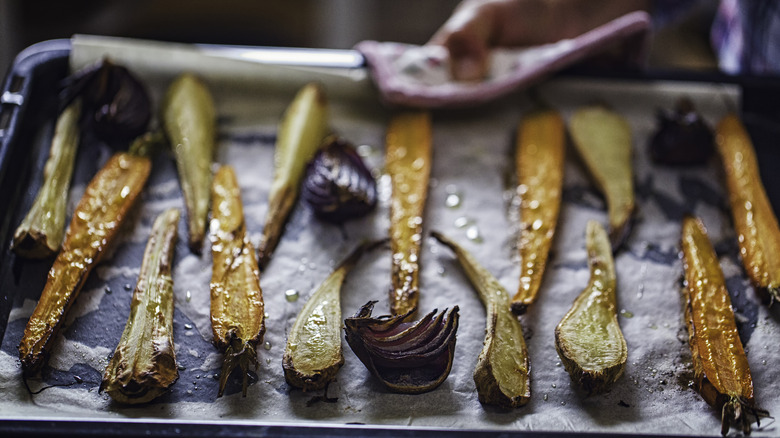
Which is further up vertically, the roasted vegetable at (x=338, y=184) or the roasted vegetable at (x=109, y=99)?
the roasted vegetable at (x=109, y=99)

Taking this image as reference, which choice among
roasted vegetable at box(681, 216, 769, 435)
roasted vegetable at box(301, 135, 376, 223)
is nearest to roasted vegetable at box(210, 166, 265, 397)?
roasted vegetable at box(301, 135, 376, 223)

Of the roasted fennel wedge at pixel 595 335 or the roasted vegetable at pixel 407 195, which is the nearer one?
the roasted fennel wedge at pixel 595 335

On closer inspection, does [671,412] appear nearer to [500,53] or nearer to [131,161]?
[500,53]

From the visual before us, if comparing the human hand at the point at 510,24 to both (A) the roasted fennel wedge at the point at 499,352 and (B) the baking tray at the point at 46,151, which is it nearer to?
(B) the baking tray at the point at 46,151

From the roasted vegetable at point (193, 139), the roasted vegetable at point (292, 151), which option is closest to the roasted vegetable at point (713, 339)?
the roasted vegetable at point (292, 151)

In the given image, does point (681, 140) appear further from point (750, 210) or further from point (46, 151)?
point (46, 151)

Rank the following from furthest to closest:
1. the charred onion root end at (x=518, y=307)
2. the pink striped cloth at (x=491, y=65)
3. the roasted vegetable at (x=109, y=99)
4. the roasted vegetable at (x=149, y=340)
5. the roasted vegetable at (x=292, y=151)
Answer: the pink striped cloth at (x=491, y=65) < the roasted vegetable at (x=109, y=99) < the roasted vegetable at (x=292, y=151) < the charred onion root end at (x=518, y=307) < the roasted vegetable at (x=149, y=340)

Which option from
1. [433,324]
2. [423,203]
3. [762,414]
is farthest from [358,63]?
[762,414]
